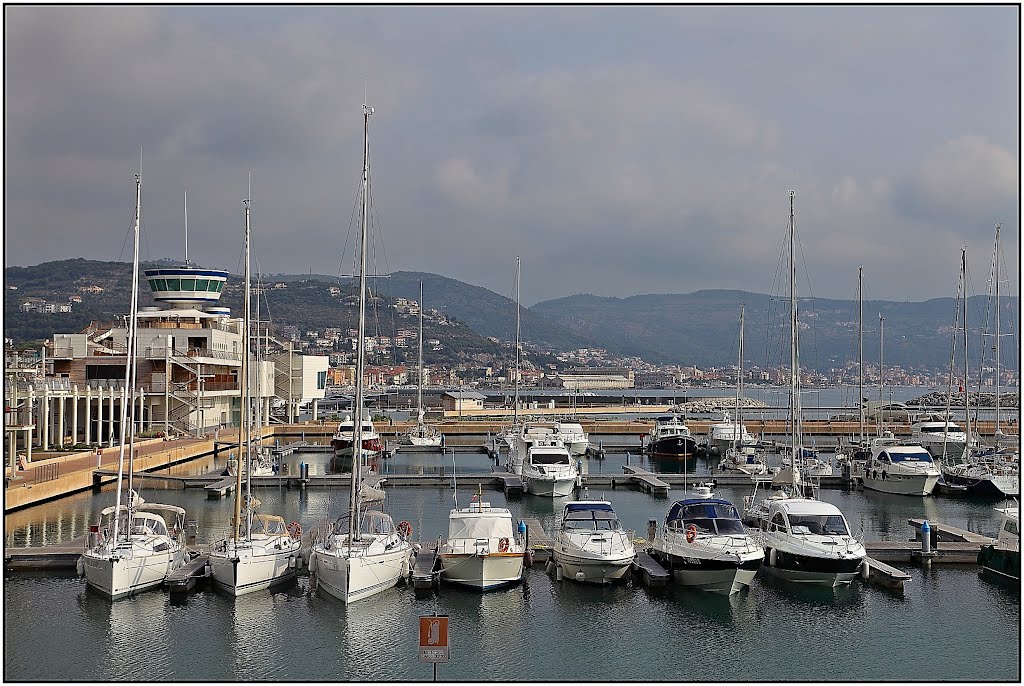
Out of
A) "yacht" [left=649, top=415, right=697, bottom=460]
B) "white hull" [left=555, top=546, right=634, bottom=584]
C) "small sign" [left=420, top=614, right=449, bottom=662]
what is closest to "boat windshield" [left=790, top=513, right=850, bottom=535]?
"white hull" [left=555, top=546, right=634, bottom=584]

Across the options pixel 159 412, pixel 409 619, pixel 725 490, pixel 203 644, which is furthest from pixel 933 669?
pixel 159 412

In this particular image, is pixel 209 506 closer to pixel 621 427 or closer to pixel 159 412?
pixel 159 412

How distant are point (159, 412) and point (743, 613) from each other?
199ft

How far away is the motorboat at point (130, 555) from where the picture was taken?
84.3 feet

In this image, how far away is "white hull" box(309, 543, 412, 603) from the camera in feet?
82.8

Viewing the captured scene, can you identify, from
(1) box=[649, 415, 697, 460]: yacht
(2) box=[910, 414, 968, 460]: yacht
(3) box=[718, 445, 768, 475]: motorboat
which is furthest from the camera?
(1) box=[649, 415, 697, 460]: yacht

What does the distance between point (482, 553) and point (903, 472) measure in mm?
30509

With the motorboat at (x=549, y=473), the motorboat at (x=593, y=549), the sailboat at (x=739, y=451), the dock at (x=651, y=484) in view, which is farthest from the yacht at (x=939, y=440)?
the motorboat at (x=593, y=549)

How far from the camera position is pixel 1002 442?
72125 mm

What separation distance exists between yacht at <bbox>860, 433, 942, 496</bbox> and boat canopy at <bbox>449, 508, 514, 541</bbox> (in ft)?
95.8

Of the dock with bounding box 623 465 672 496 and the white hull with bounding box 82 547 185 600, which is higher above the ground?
the white hull with bounding box 82 547 185 600

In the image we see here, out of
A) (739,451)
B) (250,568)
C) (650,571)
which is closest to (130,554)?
(250,568)

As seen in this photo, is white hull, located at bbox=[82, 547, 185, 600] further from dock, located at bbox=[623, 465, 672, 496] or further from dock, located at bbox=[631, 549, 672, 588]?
dock, located at bbox=[623, 465, 672, 496]

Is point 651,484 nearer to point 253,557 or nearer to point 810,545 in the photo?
point 810,545
